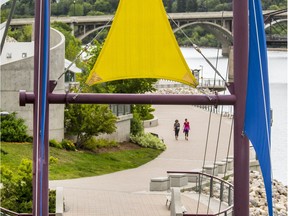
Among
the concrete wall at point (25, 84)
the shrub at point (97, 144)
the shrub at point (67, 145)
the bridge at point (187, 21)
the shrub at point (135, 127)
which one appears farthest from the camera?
the bridge at point (187, 21)

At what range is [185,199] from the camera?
20547 mm

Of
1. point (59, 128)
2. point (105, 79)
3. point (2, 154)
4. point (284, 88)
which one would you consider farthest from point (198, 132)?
point (284, 88)

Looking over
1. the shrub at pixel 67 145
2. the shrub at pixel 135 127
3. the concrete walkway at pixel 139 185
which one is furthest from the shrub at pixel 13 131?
the shrub at pixel 135 127

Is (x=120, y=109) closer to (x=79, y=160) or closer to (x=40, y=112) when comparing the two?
(x=79, y=160)

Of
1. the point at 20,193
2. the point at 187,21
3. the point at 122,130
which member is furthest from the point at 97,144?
the point at 187,21

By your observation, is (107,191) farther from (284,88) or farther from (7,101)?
(284,88)

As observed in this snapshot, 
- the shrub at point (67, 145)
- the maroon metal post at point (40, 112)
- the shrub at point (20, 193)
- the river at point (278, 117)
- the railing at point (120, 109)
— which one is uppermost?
the maroon metal post at point (40, 112)

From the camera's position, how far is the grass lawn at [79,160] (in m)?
27.3

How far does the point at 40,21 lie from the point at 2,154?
1917 centimetres

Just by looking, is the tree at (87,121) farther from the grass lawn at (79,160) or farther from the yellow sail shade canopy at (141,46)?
the yellow sail shade canopy at (141,46)

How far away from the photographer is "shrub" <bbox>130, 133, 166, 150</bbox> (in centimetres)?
3506

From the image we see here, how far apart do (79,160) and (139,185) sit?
20.0 feet

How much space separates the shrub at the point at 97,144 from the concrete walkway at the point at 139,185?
187 centimetres

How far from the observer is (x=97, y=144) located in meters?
32.7
